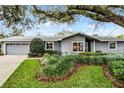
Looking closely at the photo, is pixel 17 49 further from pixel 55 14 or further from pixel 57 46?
pixel 55 14

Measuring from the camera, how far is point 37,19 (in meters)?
12.1

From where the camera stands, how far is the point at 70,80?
10508mm

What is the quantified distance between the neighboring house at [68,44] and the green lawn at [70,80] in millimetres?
2761

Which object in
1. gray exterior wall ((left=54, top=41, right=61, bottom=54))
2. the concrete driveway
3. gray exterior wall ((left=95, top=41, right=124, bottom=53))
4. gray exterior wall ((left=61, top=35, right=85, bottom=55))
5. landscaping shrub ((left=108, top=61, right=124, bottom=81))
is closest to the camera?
landscaping shrub ((left=108, top=61, right=124, bottom=81))

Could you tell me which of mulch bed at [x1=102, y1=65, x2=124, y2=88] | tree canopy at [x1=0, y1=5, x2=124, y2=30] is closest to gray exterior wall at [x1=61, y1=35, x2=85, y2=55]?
tree canopy at [x1=0, y1=5, x2=124, y2=30]

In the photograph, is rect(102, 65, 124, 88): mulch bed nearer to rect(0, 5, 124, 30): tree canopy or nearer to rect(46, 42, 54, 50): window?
rect(0, 5, 124, 30): tree canopy

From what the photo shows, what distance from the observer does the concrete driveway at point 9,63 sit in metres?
11.8

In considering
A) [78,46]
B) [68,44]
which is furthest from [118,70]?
[68,44]

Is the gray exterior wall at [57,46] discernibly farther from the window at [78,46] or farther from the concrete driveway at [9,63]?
the concrete driveway at [9,63]

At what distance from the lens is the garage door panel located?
578 inches

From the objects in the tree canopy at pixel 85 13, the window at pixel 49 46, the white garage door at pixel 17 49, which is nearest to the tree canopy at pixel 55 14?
the tree canopy at pixel 85 13

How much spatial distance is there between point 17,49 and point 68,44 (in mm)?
3153

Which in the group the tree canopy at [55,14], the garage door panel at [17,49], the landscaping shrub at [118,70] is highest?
the tree canopy at [55,14]
